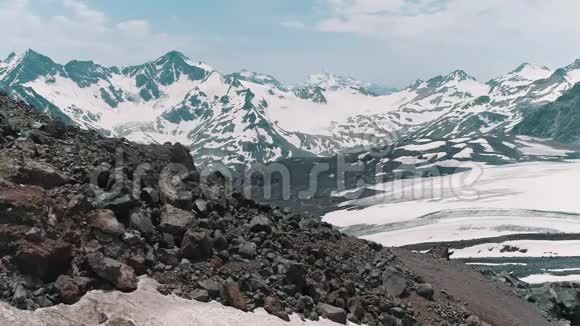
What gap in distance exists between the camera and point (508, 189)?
170m

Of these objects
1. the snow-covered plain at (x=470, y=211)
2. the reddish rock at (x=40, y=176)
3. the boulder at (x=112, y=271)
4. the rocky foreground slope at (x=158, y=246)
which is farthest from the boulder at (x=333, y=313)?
the snow-covered plain at (x=470, y=211)

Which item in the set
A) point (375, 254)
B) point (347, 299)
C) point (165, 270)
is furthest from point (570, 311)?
point (165, 270)

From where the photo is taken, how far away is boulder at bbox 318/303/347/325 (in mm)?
23812

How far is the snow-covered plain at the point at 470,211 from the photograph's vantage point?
112 metres

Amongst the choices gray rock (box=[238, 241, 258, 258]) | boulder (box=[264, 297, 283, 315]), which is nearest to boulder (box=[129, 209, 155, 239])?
gray rock (box=[238, 241, 258, 258])

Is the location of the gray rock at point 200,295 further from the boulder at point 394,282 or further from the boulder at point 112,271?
the boulder at point 394,282

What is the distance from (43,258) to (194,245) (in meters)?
6.17

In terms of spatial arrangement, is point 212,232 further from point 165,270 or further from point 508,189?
point 508,189

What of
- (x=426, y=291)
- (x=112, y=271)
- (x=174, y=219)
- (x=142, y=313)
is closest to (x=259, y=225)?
(x=174, y=219)

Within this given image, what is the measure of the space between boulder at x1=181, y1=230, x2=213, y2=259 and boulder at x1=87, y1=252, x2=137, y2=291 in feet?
11.4

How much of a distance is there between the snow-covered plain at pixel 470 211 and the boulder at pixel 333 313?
285 feet

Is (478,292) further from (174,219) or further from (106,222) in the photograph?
(106,222)

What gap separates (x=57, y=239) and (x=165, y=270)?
4121 millimetres

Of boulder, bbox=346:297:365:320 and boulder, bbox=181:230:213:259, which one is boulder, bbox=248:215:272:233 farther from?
boulder, bbox=346:297:365:320
